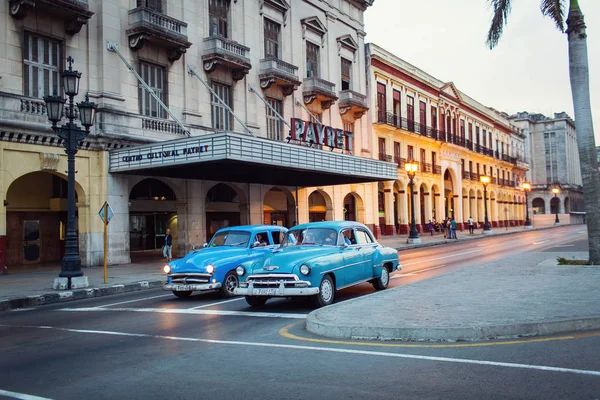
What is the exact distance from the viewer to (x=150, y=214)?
32.7m

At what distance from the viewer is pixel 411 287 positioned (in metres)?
12.4

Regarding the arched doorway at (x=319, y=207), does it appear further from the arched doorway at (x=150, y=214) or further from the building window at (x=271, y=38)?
the arched doorway at (x=150, y=214)

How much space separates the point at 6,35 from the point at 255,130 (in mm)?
13472

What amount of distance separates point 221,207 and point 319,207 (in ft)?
29.8

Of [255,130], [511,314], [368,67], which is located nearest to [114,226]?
[255,130]

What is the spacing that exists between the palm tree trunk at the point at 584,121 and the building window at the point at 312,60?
20.9 metres

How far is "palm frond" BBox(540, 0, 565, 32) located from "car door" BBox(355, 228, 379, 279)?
31.5 feet

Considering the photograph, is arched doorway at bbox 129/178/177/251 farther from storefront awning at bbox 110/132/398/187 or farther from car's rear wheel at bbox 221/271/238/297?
car's rear wheel at bbox 221/271/238/297

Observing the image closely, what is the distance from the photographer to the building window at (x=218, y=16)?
2892cm

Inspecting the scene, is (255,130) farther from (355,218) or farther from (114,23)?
(355,218)

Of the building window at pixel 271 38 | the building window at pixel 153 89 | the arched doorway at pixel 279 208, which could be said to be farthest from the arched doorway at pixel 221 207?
the building window at pixel 271 38

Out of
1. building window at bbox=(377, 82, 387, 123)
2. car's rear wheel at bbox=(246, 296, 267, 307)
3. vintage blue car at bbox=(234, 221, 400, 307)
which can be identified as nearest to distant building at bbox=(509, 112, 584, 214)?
building window at bbox=(377, 82, 387, 123)

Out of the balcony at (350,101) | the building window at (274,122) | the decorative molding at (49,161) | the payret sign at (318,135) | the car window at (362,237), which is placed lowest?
the car window at (362,237)

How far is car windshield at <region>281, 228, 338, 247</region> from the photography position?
12102mm
